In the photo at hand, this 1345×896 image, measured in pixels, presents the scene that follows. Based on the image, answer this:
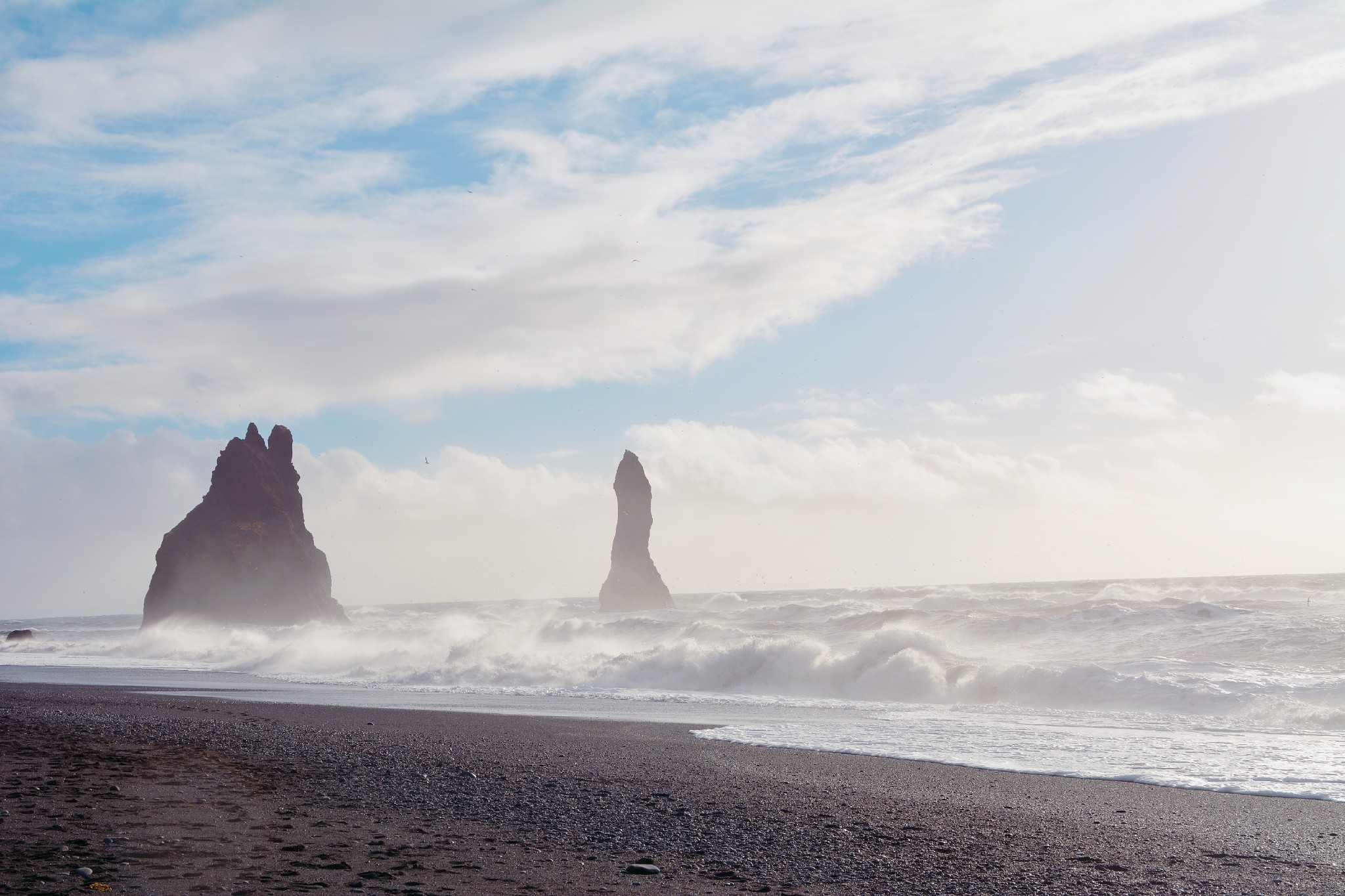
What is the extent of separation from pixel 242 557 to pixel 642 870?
206ft

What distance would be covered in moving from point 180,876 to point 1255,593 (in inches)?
2091

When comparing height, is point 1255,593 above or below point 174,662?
above

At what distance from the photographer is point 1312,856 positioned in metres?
6.15

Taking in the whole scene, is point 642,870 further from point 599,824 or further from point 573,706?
point 573,706

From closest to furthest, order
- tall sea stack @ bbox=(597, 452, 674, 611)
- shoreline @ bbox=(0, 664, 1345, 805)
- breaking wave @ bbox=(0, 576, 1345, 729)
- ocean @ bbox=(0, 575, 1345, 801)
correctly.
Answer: shoreline @ bbox=(0, 664, 1345, 805)
ocean @ bbox=(0, 575, 1345, 801)
breaking wave @ bbox=(0, 576, 1345, 729)
tall sea stack @ bbox=(597, 452, 674, 611)

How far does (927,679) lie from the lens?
19.0 metres

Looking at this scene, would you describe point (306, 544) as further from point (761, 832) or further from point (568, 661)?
point (761, 832)

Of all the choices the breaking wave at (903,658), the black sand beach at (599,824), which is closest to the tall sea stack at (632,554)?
the breaking wave at (903,658)

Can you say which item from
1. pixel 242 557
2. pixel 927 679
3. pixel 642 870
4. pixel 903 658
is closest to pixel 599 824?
pixel 642 870

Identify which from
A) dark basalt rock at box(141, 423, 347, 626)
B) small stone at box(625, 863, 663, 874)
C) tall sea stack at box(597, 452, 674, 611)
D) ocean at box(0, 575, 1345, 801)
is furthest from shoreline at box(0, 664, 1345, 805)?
tall sea stack at box(597, 452, 674, 611)

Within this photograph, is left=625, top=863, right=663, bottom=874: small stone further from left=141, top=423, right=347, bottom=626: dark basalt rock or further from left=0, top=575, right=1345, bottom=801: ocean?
left=141, top=423, right=347, bottom=626: dark basalt rock

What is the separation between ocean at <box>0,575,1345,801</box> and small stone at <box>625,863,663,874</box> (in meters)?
5.94

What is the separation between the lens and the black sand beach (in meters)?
5.22

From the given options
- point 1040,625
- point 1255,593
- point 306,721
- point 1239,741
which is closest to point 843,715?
point 1239,741
